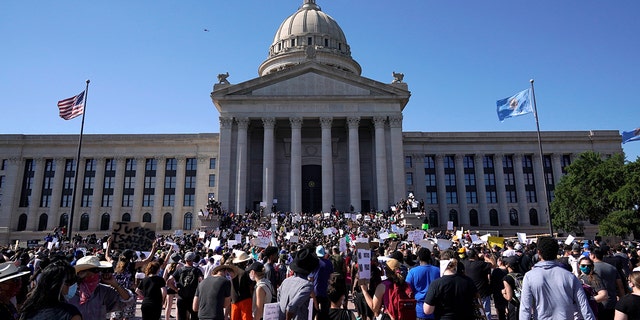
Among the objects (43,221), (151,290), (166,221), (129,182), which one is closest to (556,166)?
(166,221)

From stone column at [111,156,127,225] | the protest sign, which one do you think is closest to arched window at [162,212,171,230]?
stone column at [111,156,127,225]

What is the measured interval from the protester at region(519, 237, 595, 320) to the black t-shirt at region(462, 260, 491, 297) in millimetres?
3785

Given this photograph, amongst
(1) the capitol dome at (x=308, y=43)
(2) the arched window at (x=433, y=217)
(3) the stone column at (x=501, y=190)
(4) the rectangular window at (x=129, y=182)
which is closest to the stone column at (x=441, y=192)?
(2) the arched window at (x=433, y=217)

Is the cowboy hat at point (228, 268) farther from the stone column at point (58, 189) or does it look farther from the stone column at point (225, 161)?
the stone column at point (58, 189)

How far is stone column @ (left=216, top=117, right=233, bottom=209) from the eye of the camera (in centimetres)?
4725

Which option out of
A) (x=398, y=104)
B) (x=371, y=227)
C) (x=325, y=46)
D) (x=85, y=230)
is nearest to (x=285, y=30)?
(x=325, y=46)

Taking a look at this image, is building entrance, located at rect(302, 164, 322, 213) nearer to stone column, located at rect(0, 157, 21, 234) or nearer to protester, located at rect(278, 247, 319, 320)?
stone column, located at rect(0, 157, 21, 234)

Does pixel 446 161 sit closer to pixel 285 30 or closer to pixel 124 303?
pixel 285 30

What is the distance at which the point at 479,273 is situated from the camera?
9961mm

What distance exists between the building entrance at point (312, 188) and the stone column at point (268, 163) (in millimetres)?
5579

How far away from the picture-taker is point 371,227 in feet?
122

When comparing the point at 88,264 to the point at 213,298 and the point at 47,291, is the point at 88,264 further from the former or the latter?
the point at 213,298

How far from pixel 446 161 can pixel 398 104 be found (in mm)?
17407

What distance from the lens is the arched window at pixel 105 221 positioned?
58.7m
